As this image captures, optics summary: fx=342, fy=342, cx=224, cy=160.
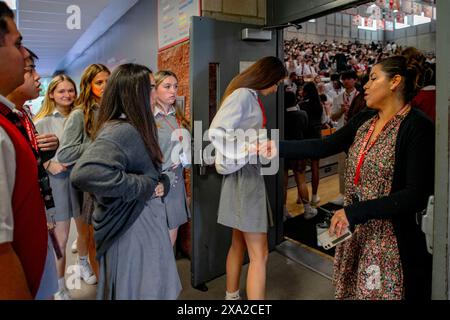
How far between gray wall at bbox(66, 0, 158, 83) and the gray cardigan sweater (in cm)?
236

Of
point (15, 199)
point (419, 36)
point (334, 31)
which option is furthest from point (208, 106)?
point (419, 36)

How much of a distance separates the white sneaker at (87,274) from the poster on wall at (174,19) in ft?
6.40

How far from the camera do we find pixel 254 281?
195 cm

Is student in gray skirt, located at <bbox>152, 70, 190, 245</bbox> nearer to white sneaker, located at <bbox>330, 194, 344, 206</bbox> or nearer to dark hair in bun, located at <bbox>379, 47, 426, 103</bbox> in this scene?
dark hair in bun, located at <bbox>379, 47, 426, 103</bbox>

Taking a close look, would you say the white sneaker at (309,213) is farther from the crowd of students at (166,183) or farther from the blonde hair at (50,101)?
the blonde hair at (50,101)

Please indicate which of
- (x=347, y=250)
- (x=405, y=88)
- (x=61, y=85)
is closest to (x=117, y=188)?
(x=347, y=250)

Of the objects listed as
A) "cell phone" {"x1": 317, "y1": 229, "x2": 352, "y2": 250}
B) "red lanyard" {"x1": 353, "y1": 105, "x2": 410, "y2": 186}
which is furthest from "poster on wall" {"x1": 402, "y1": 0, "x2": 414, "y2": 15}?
"cell phone" {"x1": 317, "y1": 229, "x2": 352, "y2": 250}

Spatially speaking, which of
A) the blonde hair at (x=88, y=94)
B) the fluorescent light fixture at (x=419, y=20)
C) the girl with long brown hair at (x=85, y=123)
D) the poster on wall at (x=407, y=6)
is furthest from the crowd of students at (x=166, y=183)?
the fluorescent light fixture at (x=419, y=20)

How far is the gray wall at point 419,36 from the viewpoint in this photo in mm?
6551

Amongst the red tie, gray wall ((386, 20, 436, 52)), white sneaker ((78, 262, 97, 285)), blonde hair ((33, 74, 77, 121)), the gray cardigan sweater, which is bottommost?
white sneaker ((78, 262, 97, 285))

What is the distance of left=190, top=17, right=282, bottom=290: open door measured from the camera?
→ 7.62ft

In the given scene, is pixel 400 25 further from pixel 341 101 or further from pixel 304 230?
pixel 304 230

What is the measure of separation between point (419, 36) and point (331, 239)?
274 inches

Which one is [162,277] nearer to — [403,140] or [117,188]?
[117,188]
